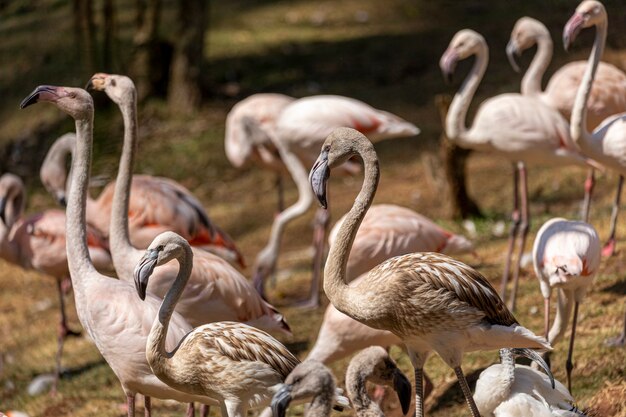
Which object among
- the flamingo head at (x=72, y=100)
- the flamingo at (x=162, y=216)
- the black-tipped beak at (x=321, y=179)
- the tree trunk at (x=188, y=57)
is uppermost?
the black-tipped beak at (x=321, y=179)

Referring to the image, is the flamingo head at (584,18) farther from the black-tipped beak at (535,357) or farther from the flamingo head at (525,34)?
the black-tipped beak at (535,357)

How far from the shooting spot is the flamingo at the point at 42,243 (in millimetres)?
7309

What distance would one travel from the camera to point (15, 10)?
19078 mm

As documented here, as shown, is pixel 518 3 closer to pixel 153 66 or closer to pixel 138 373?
pixel 153 66

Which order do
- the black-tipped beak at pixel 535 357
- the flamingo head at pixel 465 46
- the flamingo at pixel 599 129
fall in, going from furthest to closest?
the flamingo head at pixel 465 46
the flamingo at pixel 599 129
the black-tipped beak at pixel 535 357

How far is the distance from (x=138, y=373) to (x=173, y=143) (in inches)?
354

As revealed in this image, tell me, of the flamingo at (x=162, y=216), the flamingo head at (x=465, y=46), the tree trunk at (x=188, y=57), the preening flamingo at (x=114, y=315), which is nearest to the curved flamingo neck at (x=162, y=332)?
the preening flamingo at (x=114, y=315)

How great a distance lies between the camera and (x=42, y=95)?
16.9ft

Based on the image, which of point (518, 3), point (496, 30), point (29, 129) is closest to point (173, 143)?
point (29, 129)

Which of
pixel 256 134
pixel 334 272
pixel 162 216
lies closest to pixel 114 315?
pixel 334 272

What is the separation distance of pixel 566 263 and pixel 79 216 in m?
2.51

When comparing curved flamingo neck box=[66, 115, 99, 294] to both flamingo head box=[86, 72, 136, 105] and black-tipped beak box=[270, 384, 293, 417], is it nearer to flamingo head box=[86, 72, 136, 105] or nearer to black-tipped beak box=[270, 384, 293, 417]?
flamingo head box=[86, 72, 136, 105]

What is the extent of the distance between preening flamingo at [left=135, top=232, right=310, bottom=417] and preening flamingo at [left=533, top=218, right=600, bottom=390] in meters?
1.61

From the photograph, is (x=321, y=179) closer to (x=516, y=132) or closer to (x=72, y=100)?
(x=72, y=100)
